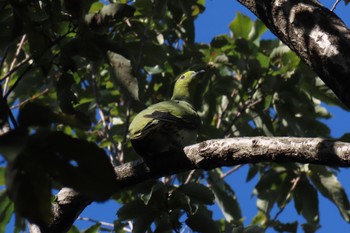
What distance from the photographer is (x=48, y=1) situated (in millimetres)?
2645

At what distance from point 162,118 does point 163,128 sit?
0.23 ft

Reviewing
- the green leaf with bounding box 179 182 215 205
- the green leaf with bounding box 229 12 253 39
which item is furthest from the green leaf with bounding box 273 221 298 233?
the green leaf with bounding box 179 182 215 205

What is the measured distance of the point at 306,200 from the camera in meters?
5.74

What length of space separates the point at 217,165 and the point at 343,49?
790 millimetres

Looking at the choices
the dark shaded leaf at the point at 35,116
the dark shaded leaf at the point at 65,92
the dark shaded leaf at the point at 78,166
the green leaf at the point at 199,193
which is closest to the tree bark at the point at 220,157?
the green leaf at the point at 199,193

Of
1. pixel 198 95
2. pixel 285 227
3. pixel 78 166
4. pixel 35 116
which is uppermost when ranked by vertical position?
pixel 35 116

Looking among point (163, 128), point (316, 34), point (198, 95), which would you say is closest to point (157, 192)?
point (163, 128)

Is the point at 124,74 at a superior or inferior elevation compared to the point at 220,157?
superior

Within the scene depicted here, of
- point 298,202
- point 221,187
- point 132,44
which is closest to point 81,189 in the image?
point 132,44

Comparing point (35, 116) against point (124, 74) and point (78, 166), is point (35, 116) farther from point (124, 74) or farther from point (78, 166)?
point (124, 74)

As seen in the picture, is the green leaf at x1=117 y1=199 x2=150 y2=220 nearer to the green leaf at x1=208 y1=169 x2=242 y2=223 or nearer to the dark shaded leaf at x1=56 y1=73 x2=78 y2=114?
the dark shaded leaf at x1=56 y1=73 x2=78 y2=114

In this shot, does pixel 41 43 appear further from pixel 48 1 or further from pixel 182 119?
pixel 182 119

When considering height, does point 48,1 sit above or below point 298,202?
above

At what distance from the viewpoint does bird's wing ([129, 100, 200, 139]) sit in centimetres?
406
